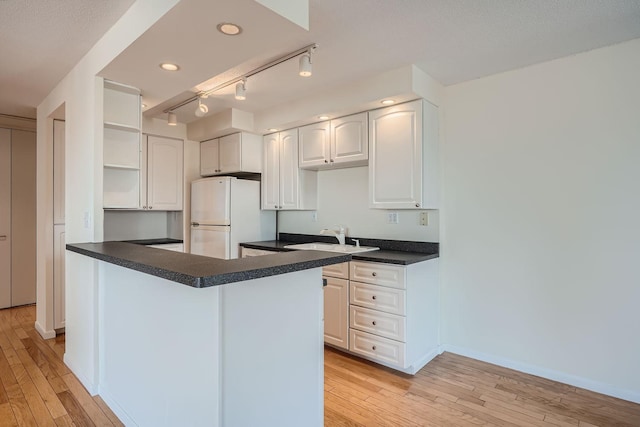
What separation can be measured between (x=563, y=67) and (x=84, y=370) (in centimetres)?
407

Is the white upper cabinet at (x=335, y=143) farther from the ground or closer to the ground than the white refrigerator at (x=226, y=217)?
farther from the ground

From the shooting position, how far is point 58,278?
11.5 ft

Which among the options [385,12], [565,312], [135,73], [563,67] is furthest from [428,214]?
[135,73]

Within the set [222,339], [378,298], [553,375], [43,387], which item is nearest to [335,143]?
[378,298]

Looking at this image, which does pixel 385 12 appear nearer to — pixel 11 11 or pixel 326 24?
pixel 326 24

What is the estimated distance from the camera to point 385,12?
1.92m

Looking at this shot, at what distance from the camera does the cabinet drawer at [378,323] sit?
2.64 m

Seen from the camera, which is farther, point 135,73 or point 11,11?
point 135,73

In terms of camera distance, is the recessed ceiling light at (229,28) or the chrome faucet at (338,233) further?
the chrome faucet at (338,233)

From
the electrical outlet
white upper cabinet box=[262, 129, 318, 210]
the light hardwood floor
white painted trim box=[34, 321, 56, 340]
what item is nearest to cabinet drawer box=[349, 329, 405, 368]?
the light hardwood floor

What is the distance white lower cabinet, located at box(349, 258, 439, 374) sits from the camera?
2.64m

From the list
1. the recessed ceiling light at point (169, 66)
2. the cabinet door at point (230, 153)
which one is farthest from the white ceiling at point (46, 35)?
the cabinet door at point (230, 153)

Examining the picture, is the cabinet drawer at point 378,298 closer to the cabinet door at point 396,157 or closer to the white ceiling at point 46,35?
the cabinet door at point 396,157

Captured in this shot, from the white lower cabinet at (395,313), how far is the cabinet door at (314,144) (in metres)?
1.13
